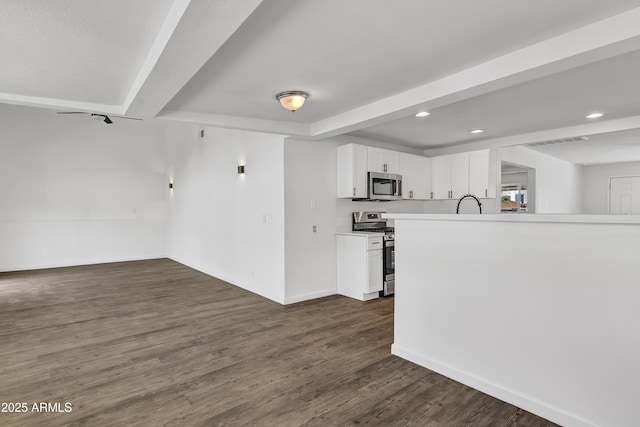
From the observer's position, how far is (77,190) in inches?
308

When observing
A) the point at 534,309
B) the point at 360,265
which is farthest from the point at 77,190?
the point at 534,309

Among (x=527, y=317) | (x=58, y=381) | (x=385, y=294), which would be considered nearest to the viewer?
(x=527, y=317)

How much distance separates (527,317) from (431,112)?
2.61m

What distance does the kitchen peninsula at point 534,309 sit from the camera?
191 centimetres

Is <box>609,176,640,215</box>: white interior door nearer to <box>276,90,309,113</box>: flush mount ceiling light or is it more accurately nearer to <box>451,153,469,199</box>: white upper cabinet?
<box>451,153,469,199</box>: white upper cabinet

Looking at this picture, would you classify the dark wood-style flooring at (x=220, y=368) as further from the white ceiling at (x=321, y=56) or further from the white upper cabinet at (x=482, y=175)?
the white upper cabinet at (x=482, y=175)

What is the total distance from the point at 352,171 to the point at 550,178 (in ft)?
18.0

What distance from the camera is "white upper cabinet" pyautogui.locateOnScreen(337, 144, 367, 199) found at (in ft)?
16.2

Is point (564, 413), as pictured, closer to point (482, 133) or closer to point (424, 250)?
point (424, 250)

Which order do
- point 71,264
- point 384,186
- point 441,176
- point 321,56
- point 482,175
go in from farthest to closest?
point 71,264 → point 441,176 → point 482,175 → point 384,186 → point 321,56

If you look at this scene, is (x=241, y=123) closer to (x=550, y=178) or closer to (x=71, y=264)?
(x=71, y=264)

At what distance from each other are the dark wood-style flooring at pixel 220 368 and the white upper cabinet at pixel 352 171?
1566 mm

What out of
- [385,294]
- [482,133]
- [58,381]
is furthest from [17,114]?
[482,133]

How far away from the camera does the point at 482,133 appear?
16.9 ft
